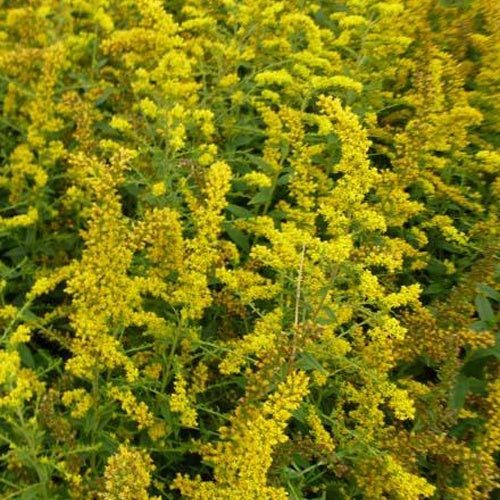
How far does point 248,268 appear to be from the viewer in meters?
2.64

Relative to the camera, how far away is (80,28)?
394 cm

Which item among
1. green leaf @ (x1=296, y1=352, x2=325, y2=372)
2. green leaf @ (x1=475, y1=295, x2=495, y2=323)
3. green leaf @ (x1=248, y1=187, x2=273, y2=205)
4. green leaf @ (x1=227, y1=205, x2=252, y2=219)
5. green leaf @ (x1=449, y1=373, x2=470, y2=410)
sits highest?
green leaf @ (x1=248, y1=187, x2=273, y2=205)

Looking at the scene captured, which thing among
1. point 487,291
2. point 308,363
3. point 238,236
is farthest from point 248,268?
point 487,291

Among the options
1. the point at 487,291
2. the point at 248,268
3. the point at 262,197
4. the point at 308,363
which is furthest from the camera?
the point at 262,197

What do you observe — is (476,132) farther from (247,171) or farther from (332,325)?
(332,325)

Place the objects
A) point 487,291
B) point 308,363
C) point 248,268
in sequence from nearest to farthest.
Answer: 1. point 308,363
2. point 487,291
3. point 248,268

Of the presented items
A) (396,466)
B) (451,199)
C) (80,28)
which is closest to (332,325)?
(396,466)


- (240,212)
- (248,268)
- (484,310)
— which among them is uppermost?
(240,212)

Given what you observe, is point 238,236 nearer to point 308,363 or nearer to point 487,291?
point 308,363

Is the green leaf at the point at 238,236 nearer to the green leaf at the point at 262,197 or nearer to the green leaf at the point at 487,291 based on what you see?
the green leaf at the point at 262,197

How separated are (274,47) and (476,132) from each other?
119cm

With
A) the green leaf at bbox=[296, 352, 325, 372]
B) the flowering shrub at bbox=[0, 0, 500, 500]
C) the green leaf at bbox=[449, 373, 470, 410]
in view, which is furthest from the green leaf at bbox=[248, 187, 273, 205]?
the green leaf at bbox=[449, 373, 470, 410]

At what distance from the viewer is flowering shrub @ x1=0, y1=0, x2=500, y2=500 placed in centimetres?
206

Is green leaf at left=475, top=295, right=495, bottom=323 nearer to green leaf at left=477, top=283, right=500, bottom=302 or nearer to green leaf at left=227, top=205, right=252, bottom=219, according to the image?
green leaf at left=477, top=283, right=500, bottom=302
